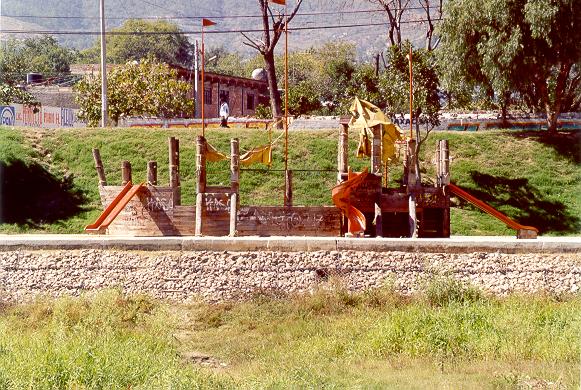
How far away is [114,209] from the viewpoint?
69.4 ft

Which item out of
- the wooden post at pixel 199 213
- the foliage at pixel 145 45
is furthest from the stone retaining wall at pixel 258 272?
the foliage at pixel 145 45

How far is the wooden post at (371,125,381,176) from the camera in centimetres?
2145

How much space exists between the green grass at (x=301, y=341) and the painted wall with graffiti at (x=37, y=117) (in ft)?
93.0

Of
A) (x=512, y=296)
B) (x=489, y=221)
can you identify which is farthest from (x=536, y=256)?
(x=489, y=221)

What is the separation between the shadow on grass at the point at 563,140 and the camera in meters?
32.7

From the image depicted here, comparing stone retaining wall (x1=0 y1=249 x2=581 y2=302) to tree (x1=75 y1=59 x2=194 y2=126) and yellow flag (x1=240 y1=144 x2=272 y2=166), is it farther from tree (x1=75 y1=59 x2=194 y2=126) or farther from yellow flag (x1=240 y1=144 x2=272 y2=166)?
tree (x1=75 y1=59 x2=194 y2=126)

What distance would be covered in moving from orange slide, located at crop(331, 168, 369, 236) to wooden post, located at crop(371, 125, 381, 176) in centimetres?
30

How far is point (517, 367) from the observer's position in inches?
550

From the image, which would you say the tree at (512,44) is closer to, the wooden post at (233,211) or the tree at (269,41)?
the tree at (269,41)

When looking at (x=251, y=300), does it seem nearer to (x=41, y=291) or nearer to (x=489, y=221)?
(x=41, y=291)

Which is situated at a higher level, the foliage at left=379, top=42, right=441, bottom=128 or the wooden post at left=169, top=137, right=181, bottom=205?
the foliage at left=379, top=42, right=441, bottom=128

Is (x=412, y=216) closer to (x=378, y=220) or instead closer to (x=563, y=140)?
(x=378, y=220)


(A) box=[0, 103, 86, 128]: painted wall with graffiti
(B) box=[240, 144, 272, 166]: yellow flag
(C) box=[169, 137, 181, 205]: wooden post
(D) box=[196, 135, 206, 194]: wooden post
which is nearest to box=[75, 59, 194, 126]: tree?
(A) box=[0, 103, 86, 128]: painted wall with graffiti

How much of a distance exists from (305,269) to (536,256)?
426 cm
